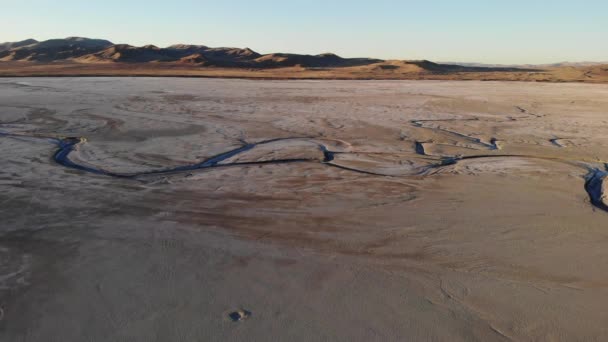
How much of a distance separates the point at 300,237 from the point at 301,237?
10 mm

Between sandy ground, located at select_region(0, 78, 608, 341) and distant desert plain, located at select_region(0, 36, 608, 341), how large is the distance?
0.06ft

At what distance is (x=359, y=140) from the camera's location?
908 cm

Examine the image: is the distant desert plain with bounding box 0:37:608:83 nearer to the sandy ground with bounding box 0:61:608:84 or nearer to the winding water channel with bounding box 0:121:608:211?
the sandy ground with bounding box 0:61:608:84

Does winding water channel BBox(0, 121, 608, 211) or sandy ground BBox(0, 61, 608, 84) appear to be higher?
sandy ground BBox(0, 61, 608, 84)

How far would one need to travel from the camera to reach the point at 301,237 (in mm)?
4418

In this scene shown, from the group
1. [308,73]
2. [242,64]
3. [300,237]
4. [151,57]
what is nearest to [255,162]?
[300,237]

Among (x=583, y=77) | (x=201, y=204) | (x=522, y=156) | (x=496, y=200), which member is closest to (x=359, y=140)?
(x=522, y=156)

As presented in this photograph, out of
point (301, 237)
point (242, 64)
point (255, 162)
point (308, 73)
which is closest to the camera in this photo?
point (301, 237)

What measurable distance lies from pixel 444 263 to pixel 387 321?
1013mm

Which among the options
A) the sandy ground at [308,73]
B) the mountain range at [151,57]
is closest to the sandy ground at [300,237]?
the sandy ground at [308,73]

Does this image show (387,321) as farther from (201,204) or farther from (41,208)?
(41,208)

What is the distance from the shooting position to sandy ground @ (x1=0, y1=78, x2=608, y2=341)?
10.1 ft

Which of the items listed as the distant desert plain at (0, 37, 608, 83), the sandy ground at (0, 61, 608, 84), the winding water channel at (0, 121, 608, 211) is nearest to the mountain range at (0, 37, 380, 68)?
the distant desert plain at (0, 37, 608, 83)

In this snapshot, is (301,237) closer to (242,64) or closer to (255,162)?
(255,162)
